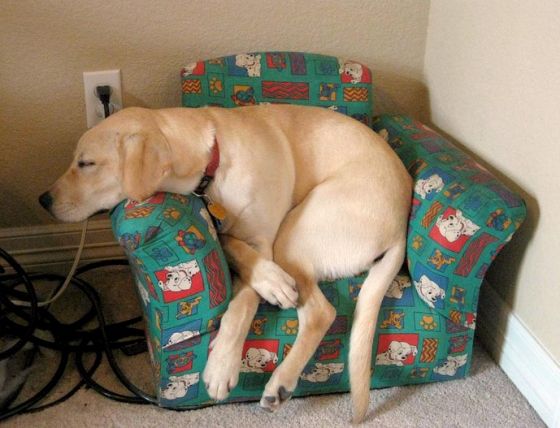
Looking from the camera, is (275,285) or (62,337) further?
(62,337)

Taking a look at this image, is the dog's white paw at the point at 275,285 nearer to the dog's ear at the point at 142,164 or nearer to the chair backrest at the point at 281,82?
the dog's ear at the point at 142,164

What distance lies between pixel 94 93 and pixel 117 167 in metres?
0.53

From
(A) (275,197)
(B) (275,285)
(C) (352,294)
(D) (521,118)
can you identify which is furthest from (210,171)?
(D) (521,118)

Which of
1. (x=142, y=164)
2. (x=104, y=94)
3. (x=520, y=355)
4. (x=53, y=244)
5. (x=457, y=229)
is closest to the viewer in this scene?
(x=142, y=164)

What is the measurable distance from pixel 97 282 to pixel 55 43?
2.30ft

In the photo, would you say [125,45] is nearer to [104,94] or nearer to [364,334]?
[104,94]

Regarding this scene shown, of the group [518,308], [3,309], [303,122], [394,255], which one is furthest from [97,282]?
[518,308]

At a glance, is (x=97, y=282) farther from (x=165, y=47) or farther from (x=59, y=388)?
(x=165, y=47)

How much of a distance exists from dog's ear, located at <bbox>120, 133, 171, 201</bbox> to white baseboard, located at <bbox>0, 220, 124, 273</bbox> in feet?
2.28

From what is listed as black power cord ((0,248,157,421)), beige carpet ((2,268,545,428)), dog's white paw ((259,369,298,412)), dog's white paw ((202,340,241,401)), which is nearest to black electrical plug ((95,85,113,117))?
black power cord ((0,248,157,421))

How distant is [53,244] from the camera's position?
185 cm

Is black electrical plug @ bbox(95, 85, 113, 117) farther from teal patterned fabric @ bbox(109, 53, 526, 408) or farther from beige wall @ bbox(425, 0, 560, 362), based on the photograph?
beige wall @ bbox(425, 0, 560, 362)

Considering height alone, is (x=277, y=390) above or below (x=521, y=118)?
below

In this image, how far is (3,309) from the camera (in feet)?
5.00
